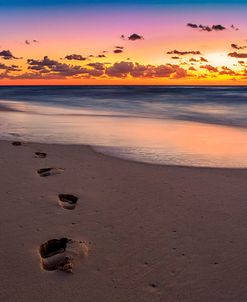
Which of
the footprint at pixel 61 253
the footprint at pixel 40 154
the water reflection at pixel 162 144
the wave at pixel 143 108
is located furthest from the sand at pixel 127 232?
the wave at pixel 143 108

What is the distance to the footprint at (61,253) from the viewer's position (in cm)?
470

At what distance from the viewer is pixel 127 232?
18.7 ft

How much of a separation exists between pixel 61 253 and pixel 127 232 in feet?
3.59

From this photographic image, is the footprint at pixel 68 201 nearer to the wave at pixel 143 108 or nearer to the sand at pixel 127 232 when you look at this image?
the sand at pixel 127 232

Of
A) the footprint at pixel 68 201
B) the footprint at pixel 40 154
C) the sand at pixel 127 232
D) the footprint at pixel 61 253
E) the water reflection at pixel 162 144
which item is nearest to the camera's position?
the sand at pixel 127 232

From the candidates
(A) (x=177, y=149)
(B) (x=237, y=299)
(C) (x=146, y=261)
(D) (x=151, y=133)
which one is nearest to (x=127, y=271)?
(C) (x=146, y=261)

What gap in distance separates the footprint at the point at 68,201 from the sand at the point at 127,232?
91 millimetres

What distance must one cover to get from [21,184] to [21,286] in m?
A: 3.63

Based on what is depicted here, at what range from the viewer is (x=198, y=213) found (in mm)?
6441

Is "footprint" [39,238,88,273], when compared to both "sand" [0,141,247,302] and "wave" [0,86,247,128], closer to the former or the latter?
"sand" [0,141,247,302]

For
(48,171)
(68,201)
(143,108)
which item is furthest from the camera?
(143,108)

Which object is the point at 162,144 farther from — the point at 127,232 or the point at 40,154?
the point at 127,232

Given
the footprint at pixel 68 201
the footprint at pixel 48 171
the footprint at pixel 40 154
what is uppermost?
the footprint at pixel 40 154

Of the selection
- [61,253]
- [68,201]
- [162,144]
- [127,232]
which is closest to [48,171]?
[68,201]
